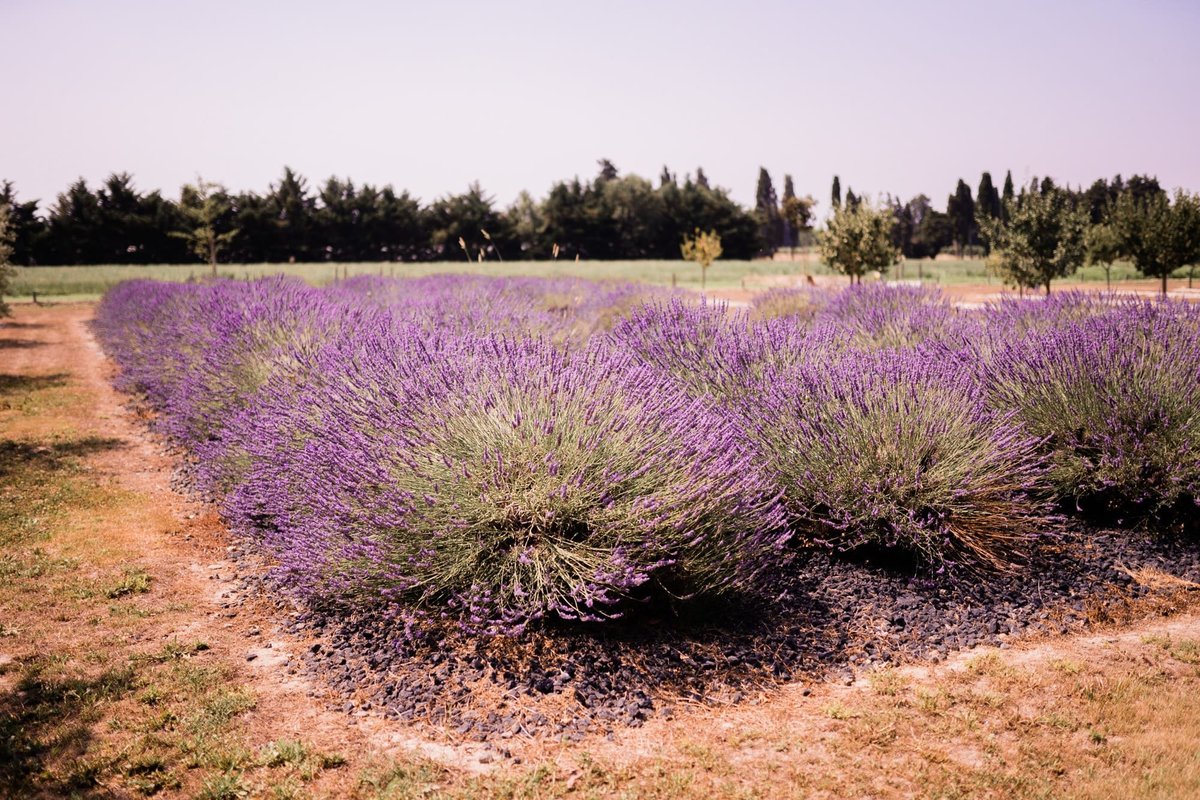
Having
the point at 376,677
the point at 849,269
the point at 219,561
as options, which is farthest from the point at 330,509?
the point at 849,269

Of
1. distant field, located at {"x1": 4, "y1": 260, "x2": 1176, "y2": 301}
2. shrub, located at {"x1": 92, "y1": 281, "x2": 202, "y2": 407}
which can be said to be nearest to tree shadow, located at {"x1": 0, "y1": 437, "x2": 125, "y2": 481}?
shrub, located at {"x1": 92, "y1": 281, "x2": 202, "y2": 407}

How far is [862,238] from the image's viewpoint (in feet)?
69.2

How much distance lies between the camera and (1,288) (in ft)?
52.0

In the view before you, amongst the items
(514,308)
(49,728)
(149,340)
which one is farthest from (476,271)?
(49,728)

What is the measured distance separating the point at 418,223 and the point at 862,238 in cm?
3824

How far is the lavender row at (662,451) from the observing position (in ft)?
12.2

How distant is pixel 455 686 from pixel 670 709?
921mm

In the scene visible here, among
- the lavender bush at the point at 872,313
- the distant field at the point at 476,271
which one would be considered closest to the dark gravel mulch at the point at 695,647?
the lavender bush at the point at 872,313

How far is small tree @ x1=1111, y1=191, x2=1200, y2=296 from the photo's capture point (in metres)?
20.2

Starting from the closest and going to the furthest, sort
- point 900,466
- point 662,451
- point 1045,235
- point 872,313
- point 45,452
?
1. point 662,451
2. point 900,466
3. point 45,452
4. point 872,313
5. point 1045,235

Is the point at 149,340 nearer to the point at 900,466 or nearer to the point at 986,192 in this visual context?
the point at 900,466

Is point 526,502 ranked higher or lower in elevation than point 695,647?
higher

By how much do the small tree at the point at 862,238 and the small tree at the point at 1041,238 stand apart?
109 inches

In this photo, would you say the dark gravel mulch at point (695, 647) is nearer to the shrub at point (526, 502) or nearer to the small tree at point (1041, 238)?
the shrub at point (526, 502)
